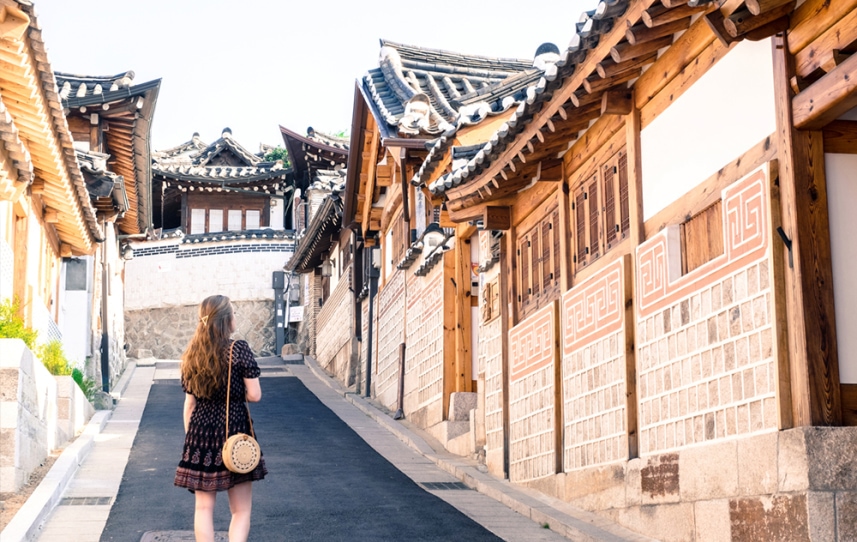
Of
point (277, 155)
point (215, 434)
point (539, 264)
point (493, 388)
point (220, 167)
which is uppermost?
point (277, 155)

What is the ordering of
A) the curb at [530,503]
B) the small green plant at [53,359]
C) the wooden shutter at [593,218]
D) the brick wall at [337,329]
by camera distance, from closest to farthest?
the curb at [530,503], the wooden shutter at [593,218], the small green plant at [53,359], the brick wall at [337,329]

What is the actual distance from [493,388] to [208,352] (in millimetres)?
7215

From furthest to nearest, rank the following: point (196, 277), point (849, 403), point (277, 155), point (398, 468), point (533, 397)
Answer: point (277, 155), point (196, 277), point (398, 468), point (533, 397), point (849, 403)

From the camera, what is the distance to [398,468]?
14508 mm

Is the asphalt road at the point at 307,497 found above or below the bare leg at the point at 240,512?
below

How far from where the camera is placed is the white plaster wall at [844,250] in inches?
253

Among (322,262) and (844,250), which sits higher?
(322,262)

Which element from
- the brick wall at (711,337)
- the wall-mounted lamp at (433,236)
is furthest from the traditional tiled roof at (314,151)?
the brick wall at (711,337)

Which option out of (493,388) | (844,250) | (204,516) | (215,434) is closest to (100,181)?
(493,388)

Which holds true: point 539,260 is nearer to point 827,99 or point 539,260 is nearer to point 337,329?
point 827,99

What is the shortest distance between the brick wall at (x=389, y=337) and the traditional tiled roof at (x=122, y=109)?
22.4ft

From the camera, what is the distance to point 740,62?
742cm

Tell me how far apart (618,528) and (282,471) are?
5.79 meters

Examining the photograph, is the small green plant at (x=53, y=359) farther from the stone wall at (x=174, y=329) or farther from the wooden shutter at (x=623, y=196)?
the stone wall at (x=174, y=329)
